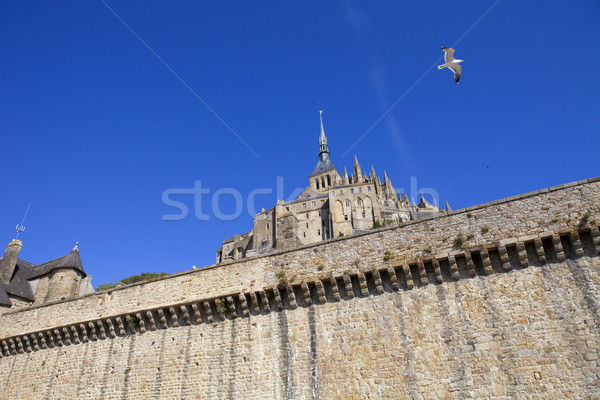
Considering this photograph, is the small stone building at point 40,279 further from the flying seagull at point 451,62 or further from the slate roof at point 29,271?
the flying seagull at point 451,62

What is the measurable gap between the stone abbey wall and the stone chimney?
471 inches

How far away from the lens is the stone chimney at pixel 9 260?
26.0 m

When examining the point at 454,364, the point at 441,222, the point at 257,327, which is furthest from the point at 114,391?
the point at 441,222

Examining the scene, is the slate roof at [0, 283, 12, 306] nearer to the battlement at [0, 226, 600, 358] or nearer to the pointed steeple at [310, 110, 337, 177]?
the battlement at [0, 226, 600, 358]

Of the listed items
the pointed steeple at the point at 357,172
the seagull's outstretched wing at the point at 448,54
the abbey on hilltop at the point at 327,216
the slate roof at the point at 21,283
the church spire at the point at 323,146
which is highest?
the church spire at the point at 323,146

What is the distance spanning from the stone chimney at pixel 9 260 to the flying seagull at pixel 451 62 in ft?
89.8

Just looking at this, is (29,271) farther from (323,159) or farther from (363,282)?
(323,159)

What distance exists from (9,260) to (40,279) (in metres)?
2.46

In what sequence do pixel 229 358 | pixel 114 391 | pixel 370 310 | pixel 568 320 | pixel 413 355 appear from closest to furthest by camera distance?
pixel 568 320 → pixel 413 355 → pixel 370 310 → pixel 229 358 → pixel 114 391

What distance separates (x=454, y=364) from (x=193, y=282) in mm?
9828

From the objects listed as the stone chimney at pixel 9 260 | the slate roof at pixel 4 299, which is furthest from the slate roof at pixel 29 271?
the slate roof at pixel 4 299

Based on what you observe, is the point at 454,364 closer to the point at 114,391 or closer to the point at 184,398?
the point at 184,398

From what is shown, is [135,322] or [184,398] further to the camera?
[135,322]

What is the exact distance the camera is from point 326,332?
13602 millimetres
